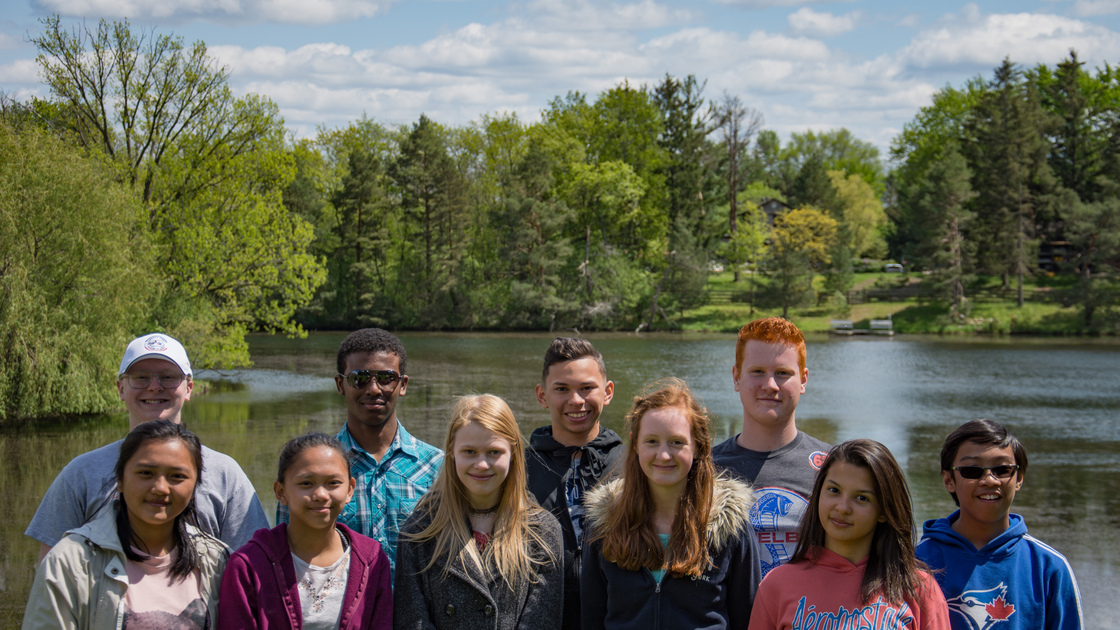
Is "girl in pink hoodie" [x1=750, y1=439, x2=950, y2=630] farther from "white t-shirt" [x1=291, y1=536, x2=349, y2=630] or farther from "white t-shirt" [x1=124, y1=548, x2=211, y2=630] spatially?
"white t-shirt" [x1=124, y1=548, x2=211, y2=630]

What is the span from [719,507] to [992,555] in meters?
1.20

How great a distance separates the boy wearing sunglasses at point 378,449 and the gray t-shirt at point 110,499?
486 millimetres

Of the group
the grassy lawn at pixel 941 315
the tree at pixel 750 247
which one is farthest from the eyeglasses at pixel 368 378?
the tree at pixel 750 247

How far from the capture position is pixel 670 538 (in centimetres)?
344

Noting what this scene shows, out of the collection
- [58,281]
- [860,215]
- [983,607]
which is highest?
[860,215]

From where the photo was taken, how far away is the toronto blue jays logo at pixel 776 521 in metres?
3.91

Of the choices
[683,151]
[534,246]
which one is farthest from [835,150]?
[534,246]

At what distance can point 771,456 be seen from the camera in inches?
163

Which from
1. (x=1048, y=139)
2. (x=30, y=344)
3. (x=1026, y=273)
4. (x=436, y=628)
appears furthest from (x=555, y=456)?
(x=1048, y=139)

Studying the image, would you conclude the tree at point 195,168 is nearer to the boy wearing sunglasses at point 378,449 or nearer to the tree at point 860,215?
the boy wearing sunglasses at point 378,449

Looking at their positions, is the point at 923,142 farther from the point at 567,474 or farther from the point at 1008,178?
the point at 567,474

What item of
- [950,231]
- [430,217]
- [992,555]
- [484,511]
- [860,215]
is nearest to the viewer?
[992,555]

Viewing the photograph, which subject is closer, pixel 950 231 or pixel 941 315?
pixel 941 315

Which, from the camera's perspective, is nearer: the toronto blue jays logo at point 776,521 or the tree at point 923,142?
the toronto blue jays logo at point 776,521
